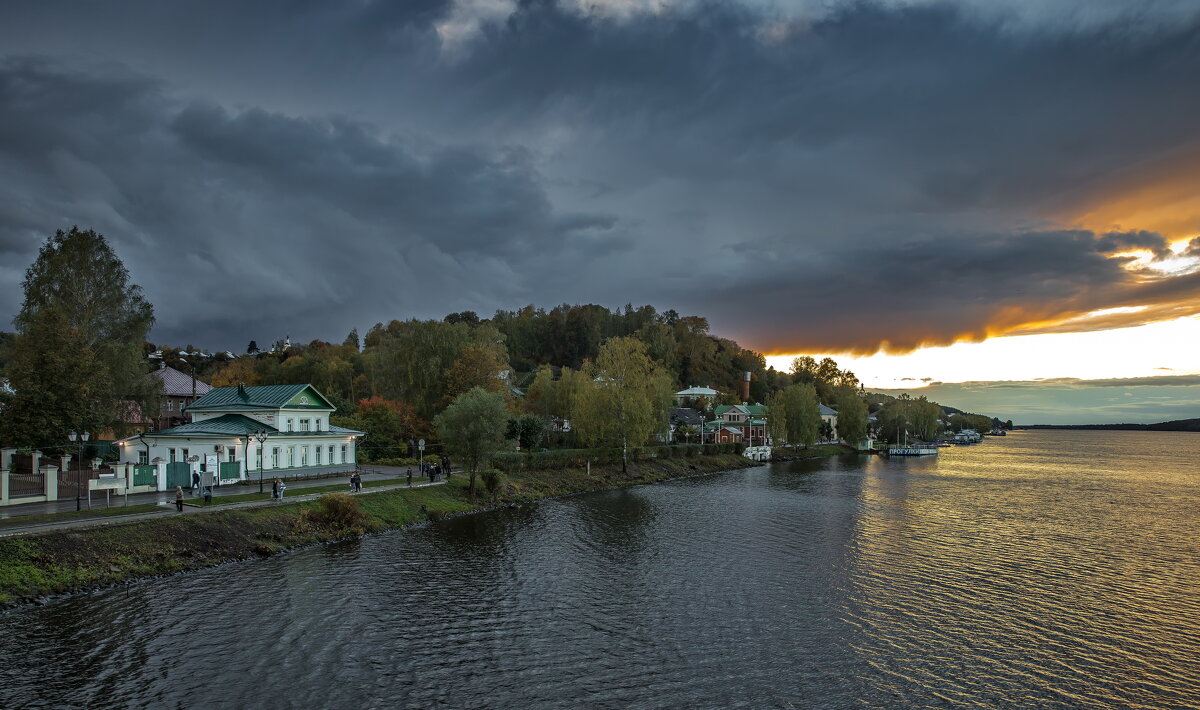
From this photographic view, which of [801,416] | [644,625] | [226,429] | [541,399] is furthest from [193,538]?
[801,416]

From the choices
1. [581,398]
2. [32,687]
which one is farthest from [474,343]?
[32,687]

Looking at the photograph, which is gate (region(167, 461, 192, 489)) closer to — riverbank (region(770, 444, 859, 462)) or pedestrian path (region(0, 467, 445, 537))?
pedestrian path (region(0, 467, 445, 537))

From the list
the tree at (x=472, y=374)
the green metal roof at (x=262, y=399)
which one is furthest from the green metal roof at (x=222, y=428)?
the tree at (x=472, y=374)

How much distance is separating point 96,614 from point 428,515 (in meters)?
25.9

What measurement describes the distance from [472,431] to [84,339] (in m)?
33.2

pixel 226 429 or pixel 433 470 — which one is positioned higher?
pixel 226 429

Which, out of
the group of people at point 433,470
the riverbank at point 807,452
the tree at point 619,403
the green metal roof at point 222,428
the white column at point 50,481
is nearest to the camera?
the white column at point 50,481

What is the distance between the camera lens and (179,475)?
159 ft

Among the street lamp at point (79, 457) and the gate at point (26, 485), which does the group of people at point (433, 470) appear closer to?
the street lamp at point (79, 457)

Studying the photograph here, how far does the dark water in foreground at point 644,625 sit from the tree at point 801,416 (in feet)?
285

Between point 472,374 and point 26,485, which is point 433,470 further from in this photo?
point 26,485

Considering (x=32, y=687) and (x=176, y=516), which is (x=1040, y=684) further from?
(x=176, y=516)

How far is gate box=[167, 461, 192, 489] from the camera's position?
47688 millimetres

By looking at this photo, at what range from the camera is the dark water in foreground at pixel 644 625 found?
71.4 ft
